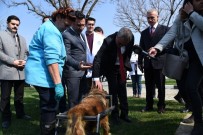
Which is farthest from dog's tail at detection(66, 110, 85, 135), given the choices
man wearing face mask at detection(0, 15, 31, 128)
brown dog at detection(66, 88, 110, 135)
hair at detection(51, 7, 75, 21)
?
man wearing face mask at detection(0, 15, 31, 128)

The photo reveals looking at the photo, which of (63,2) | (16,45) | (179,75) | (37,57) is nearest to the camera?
(37,57)

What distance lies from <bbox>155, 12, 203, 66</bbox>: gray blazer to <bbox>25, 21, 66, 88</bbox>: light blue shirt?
57.6 inches

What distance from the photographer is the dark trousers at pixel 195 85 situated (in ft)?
13.5

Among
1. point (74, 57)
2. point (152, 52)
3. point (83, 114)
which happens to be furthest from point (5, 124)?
point (152, 52)

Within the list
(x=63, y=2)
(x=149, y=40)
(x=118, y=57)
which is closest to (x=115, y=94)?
(x=118, y=57)

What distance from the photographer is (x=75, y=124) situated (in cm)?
357

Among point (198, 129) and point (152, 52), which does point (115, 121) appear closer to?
point (152, 52)

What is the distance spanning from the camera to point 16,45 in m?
6.66

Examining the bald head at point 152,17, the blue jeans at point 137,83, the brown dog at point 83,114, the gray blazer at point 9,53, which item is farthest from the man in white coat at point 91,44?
the blue jeans at point 137,83

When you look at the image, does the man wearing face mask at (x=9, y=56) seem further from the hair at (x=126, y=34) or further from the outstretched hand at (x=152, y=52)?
the outstretched hand at (x=152, y=52)

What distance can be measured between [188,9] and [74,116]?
78.1 inches

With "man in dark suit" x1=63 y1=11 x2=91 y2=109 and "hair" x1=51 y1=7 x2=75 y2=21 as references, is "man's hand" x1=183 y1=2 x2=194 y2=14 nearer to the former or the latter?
"hair" x1=51 y1=7 x2=75 y2=21

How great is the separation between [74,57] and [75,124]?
2.32 m

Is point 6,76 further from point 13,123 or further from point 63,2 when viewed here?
point 63,2
